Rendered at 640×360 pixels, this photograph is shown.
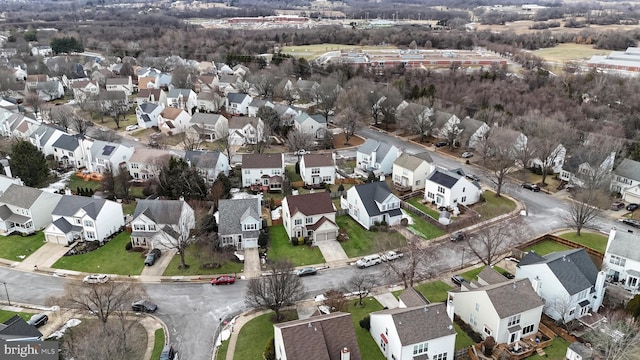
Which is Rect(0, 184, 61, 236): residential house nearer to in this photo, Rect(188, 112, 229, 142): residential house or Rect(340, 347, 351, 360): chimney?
Rect(188, 112, 229, 142): residential house

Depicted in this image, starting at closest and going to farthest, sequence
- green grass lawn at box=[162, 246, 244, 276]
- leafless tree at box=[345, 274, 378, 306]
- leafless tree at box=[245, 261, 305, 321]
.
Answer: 1. leafless tree at box=[245, 261, 305, 321]
2. leafless tree at box=[345, 274, 378, 306]
3. green grass lawn at box=[162, 246, 244, 276]

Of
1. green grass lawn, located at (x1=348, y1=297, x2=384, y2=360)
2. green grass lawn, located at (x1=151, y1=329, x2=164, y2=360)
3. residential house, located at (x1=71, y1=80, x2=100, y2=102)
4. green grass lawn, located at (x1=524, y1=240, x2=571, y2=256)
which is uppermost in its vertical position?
residential house, located at (x1=71, y1=80, x2=100, y2=102)

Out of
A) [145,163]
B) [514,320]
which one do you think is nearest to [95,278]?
[145,163]

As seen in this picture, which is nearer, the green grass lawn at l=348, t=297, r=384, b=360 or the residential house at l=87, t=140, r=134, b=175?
the green grass lawn at l=348, t=297, r=384, b=360

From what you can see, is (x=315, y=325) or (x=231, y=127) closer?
(x=315, y=325)

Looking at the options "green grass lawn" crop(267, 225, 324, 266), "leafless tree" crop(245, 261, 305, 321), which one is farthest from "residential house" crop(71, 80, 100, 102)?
"leafless tree" crop(245, 261, 305, 321)

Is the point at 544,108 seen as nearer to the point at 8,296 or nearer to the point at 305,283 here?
the point at 305,283

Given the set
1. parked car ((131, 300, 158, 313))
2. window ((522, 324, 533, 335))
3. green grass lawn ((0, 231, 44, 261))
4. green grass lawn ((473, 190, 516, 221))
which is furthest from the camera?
green grass lawn ((473, 190, 516, 221))

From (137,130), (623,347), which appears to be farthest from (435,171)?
(137,130)
